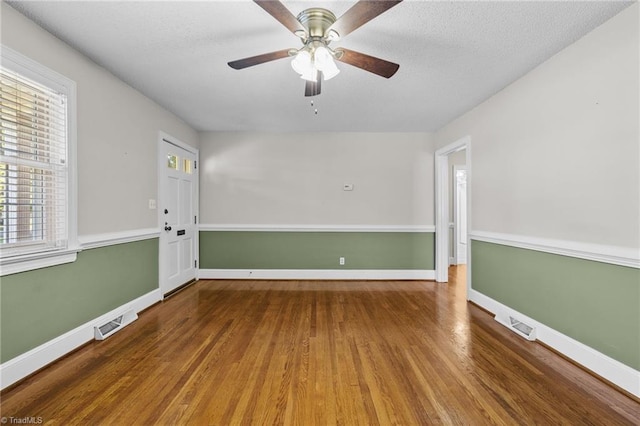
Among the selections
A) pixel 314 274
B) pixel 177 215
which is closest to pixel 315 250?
pixel 314 274

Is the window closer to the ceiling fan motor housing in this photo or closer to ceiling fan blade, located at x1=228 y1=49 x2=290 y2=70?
ceiling fan blade, located at x1=228 y1=49 x2=290 y2=70

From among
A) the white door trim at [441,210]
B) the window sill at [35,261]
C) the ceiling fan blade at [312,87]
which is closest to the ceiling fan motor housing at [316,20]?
the ceiling fan blade at [312,87]

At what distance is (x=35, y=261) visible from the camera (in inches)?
75.6

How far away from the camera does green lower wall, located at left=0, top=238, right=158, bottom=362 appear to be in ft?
5.90

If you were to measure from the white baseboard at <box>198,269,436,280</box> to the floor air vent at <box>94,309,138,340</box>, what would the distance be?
5.38ft

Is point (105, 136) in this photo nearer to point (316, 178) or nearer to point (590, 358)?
point (316, 178)

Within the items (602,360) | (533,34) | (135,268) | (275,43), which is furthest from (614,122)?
(135,268)

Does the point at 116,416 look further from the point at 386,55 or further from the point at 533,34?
the point at 533,34

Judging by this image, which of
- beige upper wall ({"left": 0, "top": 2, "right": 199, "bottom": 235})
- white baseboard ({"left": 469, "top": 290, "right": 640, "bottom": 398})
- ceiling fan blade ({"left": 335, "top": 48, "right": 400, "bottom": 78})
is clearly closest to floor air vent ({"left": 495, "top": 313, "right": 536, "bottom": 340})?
white baseboard ({"left": 469, "top": 290, "right": 640, "bottom": 398})

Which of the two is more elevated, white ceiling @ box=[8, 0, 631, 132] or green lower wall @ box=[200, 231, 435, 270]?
white ceiling @ box=[8, 0, 631, 132]

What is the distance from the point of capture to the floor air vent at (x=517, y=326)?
2.45 metres

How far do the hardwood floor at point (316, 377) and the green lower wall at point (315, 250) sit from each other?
Result: 150cm

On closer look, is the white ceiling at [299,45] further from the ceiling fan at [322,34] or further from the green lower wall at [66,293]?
the green lower wall at [66,293]

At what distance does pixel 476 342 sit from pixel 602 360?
0.78m
